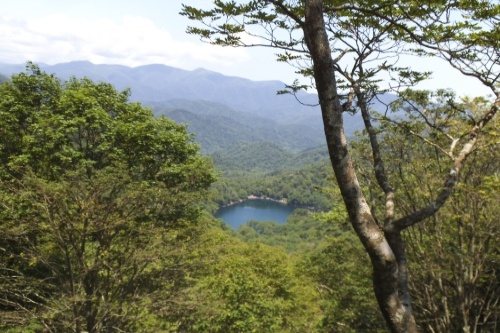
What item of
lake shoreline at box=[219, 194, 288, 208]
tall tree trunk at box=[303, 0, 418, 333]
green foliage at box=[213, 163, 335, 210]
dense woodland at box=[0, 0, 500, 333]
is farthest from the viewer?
lake shoreline at box=[219, 194, 288, 208]

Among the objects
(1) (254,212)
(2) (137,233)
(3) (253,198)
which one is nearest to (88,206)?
(2) (137,233)

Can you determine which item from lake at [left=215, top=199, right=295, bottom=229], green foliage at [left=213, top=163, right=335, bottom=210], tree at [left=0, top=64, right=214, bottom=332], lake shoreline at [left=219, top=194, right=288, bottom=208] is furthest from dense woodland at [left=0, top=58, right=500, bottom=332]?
lake shoreline at [left=219, top=194, right=288, bottom=208]

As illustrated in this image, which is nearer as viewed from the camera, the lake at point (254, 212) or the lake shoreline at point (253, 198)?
the lake at point (254, 212)

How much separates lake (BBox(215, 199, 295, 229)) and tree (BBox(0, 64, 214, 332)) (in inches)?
4092

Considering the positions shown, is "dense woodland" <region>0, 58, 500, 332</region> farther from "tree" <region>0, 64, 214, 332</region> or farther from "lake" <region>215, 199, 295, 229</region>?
"lake" <region>215, 199, 295, 229</region>

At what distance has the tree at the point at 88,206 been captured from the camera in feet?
27.1

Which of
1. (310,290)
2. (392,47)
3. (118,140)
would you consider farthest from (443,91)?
(310,290)

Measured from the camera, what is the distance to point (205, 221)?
12383 millimetres

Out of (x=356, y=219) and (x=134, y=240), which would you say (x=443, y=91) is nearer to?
(x=356, y=219)

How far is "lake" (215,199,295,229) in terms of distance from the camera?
125688 millimetres

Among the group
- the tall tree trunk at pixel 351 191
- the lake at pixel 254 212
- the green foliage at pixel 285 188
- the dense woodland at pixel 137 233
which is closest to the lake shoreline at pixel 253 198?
the green foliage at pixel 285 188

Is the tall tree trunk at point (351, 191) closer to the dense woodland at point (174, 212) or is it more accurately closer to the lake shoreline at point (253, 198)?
the dense woodland at point (174, 212)

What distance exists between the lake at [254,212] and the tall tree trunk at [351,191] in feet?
370

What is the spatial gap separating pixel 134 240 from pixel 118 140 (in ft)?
12.2
